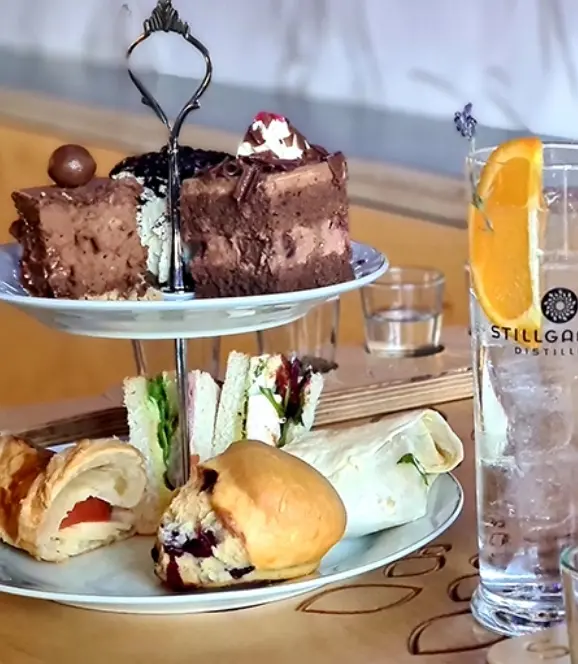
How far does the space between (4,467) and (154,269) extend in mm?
186

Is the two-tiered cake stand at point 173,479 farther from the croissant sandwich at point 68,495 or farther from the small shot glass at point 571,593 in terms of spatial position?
the small shot glass at point 571,593

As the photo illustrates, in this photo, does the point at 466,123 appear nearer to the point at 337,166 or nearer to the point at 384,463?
the point at 337,166

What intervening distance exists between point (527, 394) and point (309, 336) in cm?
64

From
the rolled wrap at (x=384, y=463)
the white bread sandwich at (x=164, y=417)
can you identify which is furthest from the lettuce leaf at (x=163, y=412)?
the rolled wrap at (x=384, y=463)

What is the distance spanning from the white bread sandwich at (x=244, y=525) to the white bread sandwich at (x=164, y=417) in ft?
0.47

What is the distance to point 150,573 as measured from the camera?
2.68 ft

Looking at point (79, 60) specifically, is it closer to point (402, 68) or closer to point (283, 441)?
point (402, 68)

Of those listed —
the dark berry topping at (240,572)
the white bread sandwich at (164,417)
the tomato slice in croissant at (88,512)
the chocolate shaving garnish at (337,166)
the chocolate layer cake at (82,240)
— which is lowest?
the dark berry topping at (240,572)

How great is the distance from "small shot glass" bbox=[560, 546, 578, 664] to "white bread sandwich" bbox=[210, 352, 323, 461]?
1.08ft

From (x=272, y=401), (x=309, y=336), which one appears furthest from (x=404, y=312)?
(x=272, y=401)

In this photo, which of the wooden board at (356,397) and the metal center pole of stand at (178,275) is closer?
the metal center pole of stand at (178,275)

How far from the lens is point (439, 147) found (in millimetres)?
2717

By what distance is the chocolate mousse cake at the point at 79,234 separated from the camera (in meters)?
0.86

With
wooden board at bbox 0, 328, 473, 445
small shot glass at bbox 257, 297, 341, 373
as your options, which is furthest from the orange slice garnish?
small shot glass at bbox 257, 297, 341, 373
